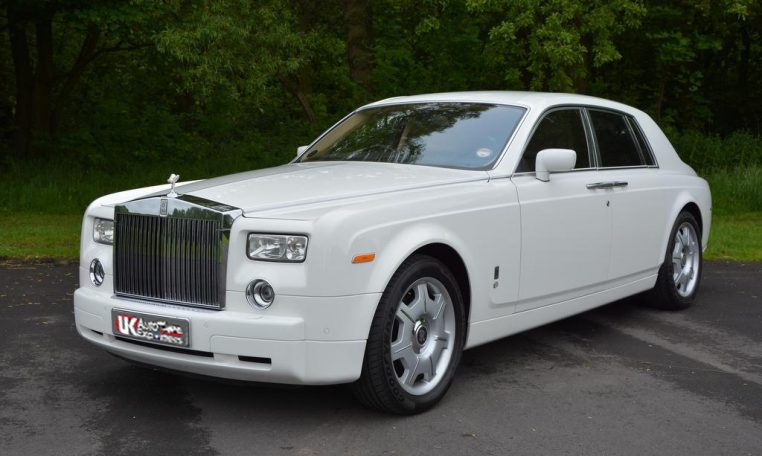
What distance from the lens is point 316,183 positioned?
5.59 meters

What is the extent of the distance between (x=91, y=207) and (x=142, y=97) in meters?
20.2

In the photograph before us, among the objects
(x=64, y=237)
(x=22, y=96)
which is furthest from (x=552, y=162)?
(x=22, y=96)

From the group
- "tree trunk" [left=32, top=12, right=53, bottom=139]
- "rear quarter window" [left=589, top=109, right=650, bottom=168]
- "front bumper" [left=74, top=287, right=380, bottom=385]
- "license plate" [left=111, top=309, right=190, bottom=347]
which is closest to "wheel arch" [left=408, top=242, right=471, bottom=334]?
"front bumper" [left=74, top=287, right=380, bottom=385]

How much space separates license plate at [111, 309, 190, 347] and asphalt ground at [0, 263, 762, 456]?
43cm

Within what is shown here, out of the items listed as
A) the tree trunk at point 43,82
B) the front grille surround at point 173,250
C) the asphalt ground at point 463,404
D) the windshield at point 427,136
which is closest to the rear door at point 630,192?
the asphalt ground at point 463,404

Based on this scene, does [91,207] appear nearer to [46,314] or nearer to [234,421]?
[234,421]

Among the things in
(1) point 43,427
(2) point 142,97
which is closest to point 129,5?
(2) point 142,97

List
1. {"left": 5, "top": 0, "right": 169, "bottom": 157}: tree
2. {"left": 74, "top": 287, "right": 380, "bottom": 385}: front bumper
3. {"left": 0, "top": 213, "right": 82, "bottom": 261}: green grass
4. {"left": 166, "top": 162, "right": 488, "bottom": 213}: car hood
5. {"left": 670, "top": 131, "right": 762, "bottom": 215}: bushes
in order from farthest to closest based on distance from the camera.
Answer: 1. {"left": 5, "top": 0, "right": 169, "bottom": 157}: tree
2. {"left": 670, "top": 131, "right": 762, "bottom": 215}: bushes
3. {"left": 0, "top": 213, "right": 82, "bottom": 261}: green grass
4. {"left": 166, "top": 162, "right": 488, "bottom": 213}: car hood
5. {"left": 74, "top": 287, "right": 380, "bottom": 385}: front bumper

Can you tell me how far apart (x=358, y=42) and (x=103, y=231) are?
15465mm

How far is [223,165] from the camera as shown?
63.1 feet

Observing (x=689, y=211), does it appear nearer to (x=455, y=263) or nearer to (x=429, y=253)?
(x=455, y=263)

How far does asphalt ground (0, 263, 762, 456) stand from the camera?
4727 mm

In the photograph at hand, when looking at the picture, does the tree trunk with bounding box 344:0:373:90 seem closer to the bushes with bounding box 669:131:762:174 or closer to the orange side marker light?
the bushes with bounding box 669:131:762:174

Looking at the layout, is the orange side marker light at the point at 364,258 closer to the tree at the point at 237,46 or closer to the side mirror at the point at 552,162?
the side mirror at the point at 552,162
